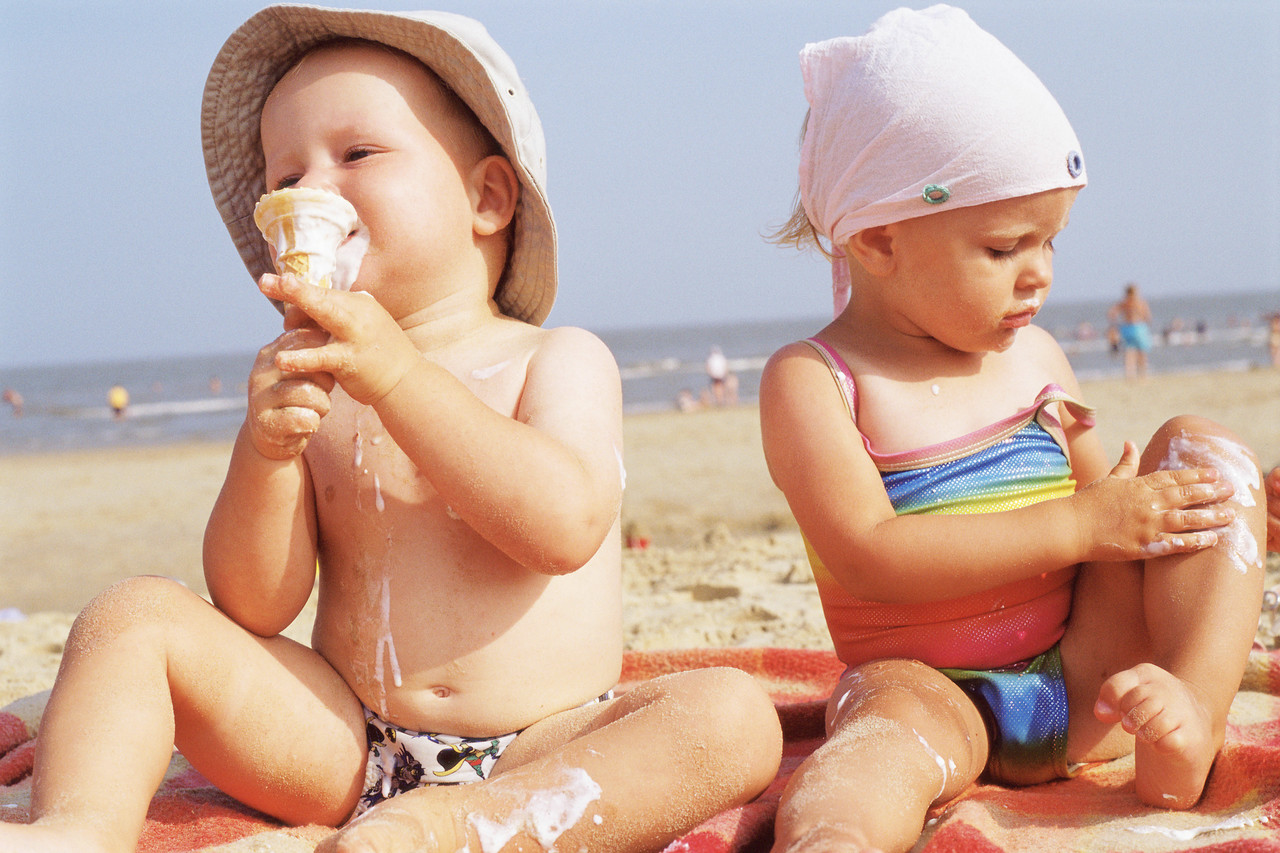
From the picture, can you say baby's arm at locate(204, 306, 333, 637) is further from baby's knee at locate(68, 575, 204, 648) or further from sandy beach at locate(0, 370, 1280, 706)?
sandy beach at locate(0, 370, 1280, 706)

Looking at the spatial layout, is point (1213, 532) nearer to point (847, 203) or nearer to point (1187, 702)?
point (1187, 702)

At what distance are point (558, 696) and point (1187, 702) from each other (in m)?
1.14

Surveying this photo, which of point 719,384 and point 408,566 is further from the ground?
point 408,566

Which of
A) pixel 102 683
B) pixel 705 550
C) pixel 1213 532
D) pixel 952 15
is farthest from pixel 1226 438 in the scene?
pixel 705 550

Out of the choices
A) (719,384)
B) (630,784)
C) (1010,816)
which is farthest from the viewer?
(719,384)

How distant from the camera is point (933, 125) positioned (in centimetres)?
230

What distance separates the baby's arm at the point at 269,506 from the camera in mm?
1891

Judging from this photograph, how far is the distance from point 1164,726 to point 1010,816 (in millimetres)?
320

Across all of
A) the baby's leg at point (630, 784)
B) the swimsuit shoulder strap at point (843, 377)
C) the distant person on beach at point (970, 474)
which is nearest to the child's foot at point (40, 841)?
the baby's leg at point (630, 784)

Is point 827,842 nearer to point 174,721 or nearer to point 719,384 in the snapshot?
point 174,721

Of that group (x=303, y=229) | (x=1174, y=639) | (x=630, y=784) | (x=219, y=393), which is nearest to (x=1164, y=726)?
(x=1174, y=639)

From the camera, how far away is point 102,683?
1876mm

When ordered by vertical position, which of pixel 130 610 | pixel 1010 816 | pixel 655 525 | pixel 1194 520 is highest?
pixel 1194 520

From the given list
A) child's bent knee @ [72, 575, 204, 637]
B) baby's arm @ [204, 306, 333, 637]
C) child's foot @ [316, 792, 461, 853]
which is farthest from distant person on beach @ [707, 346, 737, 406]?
child's foot @ [316, 792, 461, 853]
